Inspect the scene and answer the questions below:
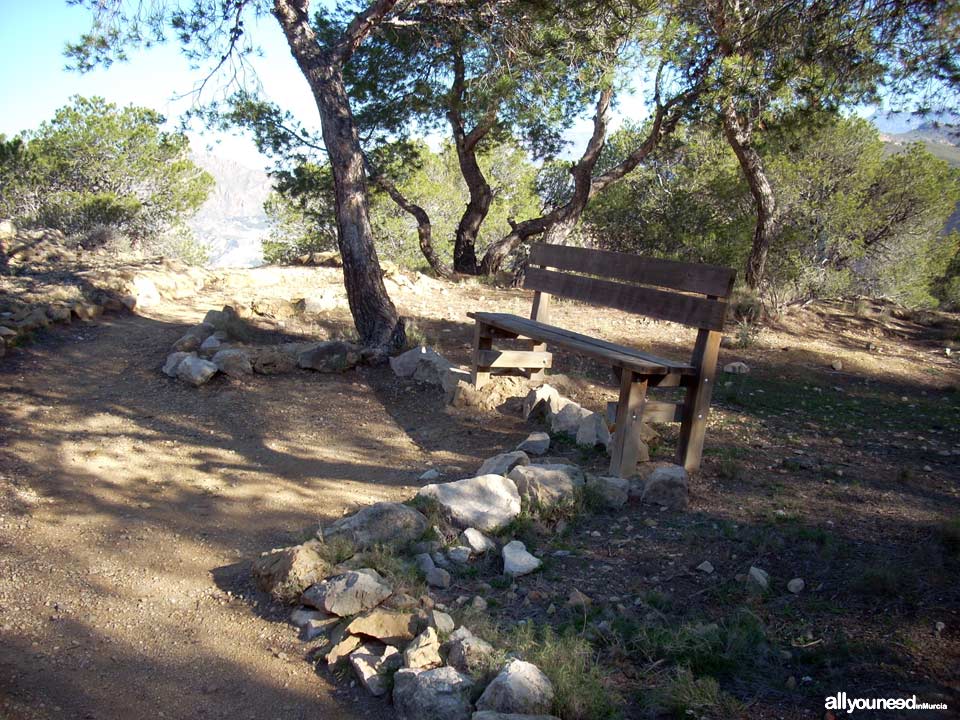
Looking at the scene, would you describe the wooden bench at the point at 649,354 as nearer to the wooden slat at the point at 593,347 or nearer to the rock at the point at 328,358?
the wooden slat at the point at 593,347

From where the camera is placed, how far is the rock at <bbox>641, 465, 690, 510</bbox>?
416cm

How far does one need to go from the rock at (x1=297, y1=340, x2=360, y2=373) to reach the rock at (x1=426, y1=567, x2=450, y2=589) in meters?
3.58

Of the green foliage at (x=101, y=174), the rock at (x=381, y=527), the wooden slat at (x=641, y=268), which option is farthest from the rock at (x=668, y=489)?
the green foliage at (x=101, y=174)

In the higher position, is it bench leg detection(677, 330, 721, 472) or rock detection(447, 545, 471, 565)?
bench leg detection(677, 330, 721, 472)

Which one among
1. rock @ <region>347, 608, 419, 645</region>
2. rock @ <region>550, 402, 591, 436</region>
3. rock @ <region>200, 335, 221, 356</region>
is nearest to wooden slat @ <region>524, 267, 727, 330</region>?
rock @ <region>550, 402, 591, 436</region>

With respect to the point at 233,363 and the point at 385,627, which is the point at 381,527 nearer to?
the point at 385,627

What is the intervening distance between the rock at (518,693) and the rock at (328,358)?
4554 millimetres

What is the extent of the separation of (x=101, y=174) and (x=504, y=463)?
19.0m

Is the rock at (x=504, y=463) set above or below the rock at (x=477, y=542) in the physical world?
above

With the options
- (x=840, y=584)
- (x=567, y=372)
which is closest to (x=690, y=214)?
(x=567, y=372)

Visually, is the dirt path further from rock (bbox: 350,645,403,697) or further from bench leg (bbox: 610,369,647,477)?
bench leg (bbox: 610,369,647,477)

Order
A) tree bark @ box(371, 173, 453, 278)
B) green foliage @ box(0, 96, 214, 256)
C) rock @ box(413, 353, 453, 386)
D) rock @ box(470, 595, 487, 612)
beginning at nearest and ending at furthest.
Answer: rock @ box(470, 595, 487, 612)
rock @ box(413, 353, 453, 386)
tree bark @ box(371, 173, 453, 278)
green foliage @ box(0, 96, 214, 256)

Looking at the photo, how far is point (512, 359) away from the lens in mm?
6105

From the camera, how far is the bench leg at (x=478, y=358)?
20.4 feet
